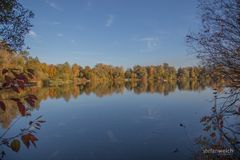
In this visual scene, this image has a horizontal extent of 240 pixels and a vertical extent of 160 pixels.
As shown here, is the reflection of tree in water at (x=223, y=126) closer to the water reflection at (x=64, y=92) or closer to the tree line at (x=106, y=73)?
the water reflection at (x=64, y=92)

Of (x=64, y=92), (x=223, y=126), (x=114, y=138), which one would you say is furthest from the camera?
(x=64, y=92)

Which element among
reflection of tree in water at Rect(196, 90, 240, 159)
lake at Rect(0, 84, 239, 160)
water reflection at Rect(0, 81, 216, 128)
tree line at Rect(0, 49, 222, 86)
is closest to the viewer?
reflection of tree in water at Rect(196, 90, 240, 159)

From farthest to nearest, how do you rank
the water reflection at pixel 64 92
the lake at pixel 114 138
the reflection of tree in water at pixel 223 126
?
the water reflection at pixel 64 92
the lake at pixel 114 138
the reflection of tree in water at pixel 223 126

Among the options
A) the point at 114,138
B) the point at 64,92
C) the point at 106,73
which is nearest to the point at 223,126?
the point at 114,138

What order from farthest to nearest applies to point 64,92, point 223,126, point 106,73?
point 106,73 < point 64,92 < point 223,126

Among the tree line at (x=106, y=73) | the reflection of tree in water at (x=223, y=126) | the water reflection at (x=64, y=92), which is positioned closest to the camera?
the reflection of tree in water at (x=223, y=126)

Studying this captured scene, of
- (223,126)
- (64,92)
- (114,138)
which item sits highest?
(223,126)

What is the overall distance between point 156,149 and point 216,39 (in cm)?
808

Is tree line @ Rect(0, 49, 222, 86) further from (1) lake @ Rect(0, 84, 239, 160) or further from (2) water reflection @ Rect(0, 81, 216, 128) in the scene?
(1) lake @ Rect(0, 84, 239, 160)

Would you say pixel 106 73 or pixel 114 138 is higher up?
pixel 106 73

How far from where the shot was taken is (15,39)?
685cm

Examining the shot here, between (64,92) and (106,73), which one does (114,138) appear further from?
(106,73)

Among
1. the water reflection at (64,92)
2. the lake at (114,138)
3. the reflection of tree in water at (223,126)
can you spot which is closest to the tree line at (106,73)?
the water reflection at (64,92)

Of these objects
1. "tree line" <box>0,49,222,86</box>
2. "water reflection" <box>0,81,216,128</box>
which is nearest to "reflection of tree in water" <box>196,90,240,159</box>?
"water reflection" <box>0,81,216,128</box>
